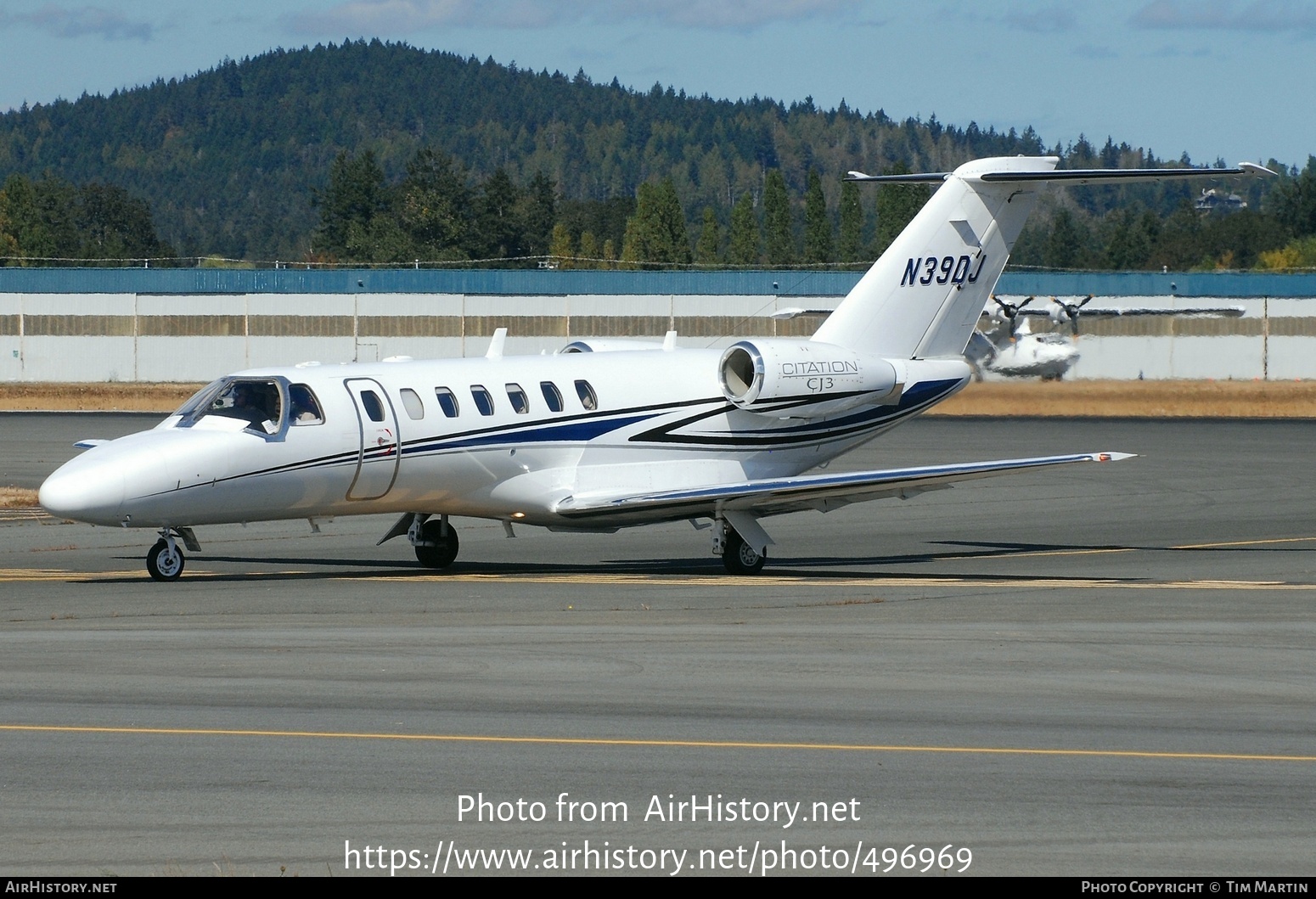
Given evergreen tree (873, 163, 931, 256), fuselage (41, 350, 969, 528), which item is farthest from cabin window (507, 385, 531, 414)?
evergreen tree (873, 163, 931, 256)

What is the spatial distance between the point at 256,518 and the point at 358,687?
7290 mm

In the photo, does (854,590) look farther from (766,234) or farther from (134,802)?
(766,234)

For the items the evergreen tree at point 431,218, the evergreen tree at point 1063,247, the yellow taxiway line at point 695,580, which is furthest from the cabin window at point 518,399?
the evergreen tree at point 1063,247

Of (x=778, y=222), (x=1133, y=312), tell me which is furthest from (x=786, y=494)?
(x=778, y=222)

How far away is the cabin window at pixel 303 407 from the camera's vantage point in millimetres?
19188

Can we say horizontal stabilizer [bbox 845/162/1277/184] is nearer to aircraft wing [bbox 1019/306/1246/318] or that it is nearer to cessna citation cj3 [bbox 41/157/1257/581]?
cessna citation cj3 [bbox 41/157/1257/581]

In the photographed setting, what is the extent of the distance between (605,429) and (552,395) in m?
0.81

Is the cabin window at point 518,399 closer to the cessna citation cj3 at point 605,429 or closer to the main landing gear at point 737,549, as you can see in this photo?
the cessna citation cj3 at point 605,429

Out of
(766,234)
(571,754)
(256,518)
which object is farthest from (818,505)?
(766,234)

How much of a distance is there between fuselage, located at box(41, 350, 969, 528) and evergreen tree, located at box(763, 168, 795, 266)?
135857 millimetres

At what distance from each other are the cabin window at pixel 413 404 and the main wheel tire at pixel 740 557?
4156mm

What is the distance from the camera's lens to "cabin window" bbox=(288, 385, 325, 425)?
1919 cm

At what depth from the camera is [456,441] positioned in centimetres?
2019
